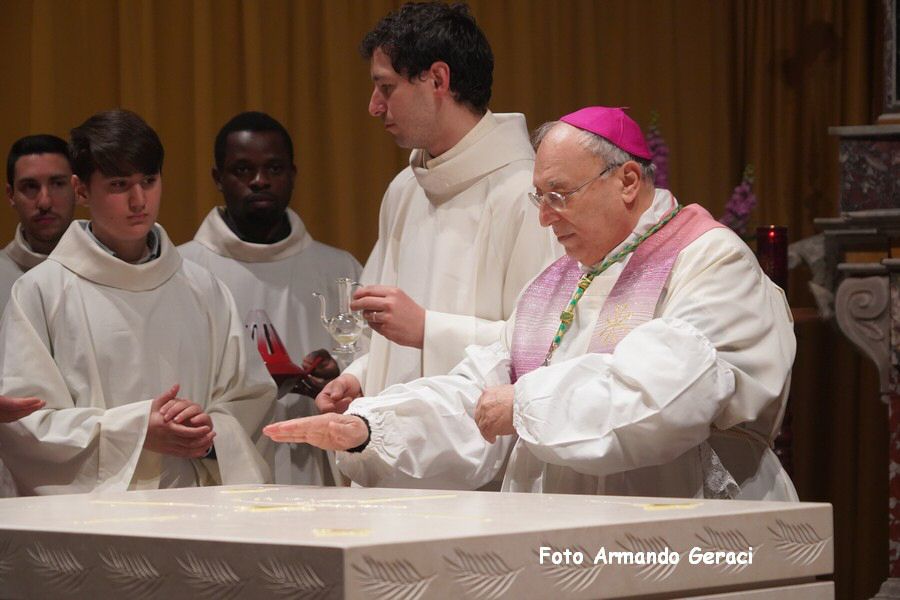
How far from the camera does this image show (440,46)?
4023 mm

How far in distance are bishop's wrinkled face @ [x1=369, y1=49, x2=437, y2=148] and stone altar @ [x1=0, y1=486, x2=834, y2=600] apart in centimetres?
165

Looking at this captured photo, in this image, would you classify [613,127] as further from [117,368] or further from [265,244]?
[265,244]

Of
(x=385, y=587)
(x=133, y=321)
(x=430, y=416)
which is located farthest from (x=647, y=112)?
(x=385, y=587)

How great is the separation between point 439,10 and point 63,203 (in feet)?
5.42

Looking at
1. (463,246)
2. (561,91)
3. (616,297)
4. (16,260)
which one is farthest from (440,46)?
(561,91)

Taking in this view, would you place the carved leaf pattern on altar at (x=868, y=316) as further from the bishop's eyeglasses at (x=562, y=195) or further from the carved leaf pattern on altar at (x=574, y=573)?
the carved leaf pattern on altar at (x=574, y=573)

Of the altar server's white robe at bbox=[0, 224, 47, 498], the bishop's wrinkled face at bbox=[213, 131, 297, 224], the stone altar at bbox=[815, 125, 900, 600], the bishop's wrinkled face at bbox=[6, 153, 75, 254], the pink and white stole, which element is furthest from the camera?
the bishop's wrinkled face at bbox=[213, 131, 297, 224]

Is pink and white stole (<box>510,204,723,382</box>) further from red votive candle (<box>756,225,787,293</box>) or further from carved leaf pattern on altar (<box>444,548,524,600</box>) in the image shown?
red votive candle (<box>756,225,787,293</box>)

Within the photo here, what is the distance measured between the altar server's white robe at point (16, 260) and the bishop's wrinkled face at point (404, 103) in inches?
58.9

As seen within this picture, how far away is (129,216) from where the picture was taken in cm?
423

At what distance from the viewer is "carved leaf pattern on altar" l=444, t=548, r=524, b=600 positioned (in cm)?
199

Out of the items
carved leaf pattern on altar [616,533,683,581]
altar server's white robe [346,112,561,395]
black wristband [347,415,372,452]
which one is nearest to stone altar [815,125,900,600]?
altar server's white robe [346,112,561,395]

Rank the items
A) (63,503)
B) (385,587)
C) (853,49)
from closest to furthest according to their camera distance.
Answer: (385,587) < (63,503) < (853,49)

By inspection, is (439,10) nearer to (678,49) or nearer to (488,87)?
(488,87)
